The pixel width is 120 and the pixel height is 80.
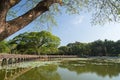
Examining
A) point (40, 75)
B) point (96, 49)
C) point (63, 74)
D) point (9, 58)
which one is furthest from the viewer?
point (96, 49)

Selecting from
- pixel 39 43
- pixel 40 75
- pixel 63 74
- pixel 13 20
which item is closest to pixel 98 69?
pixel 63 74

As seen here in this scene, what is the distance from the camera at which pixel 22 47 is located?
243 ft

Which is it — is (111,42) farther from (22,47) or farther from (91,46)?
(22,47)

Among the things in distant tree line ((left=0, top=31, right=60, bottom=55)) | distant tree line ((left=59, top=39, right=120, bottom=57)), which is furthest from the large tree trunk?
distant tree line ((left=59, top=39, right=120, bottom=57))

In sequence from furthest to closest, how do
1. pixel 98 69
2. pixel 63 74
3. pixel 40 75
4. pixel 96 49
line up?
pixel 96 49
pixel 98 69
pixel 63 74
pixel 40 75

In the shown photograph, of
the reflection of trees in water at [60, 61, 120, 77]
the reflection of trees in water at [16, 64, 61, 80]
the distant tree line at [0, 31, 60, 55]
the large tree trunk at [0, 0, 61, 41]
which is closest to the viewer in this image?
the large tree trunk at [0, 0, 61, 41]

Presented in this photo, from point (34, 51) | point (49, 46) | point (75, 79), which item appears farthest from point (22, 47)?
point (75, 79)

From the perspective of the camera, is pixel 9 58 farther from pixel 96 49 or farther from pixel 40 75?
pixel 96 49

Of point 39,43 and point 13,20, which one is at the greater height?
point 39,43

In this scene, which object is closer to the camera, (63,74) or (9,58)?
(63,74)

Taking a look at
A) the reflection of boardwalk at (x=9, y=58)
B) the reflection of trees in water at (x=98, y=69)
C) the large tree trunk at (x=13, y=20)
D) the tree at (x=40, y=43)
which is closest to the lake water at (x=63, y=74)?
the reflection of trees in water at (x=98, y=69)

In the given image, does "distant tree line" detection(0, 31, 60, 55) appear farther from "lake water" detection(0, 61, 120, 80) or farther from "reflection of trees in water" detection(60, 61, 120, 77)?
"lake water" detection(0, 61, 120, 80)

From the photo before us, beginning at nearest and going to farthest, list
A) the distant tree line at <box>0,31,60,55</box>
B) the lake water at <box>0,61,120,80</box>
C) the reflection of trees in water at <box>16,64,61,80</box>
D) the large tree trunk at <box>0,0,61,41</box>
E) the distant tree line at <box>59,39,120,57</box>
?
the large tree trunk at <box>0,0,61,41</box>
the reflection of trees in water at <box>16,64,61,80</box>
the lake water at <box>0,61,120,80</box>
the distant tree line at <box>0,31,60,55</box>
the distant tree line at <box>59,39,120,57</box>

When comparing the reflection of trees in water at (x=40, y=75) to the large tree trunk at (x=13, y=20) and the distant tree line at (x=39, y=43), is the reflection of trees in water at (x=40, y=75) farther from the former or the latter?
the distant tree line at (x=39, y=43)
